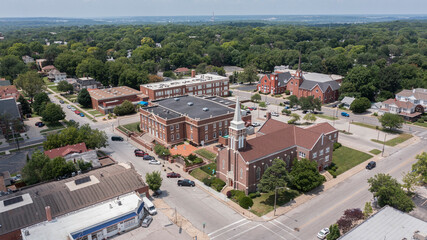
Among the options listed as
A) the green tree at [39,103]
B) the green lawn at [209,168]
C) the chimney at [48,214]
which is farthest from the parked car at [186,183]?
the green tree at [39,103]

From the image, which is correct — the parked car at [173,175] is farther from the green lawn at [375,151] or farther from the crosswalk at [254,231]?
the green lawn at [375,151]

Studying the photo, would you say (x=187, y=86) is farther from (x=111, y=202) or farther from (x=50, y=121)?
(x=111, y=202)

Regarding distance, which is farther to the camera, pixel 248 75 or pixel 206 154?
pixel 248 75

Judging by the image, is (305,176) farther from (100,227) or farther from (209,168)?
(100,227)

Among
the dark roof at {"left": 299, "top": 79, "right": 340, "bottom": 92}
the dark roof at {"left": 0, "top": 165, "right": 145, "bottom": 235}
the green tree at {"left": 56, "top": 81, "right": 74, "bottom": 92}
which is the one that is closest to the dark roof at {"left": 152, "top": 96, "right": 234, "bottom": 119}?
the dark roof at {"left": 0, "top": 165, "right": 145, "bottom": 235}

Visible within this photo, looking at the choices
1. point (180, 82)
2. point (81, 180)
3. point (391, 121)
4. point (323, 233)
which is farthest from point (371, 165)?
point (180, 82)

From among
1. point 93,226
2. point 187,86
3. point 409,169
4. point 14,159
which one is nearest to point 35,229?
point 93,226
